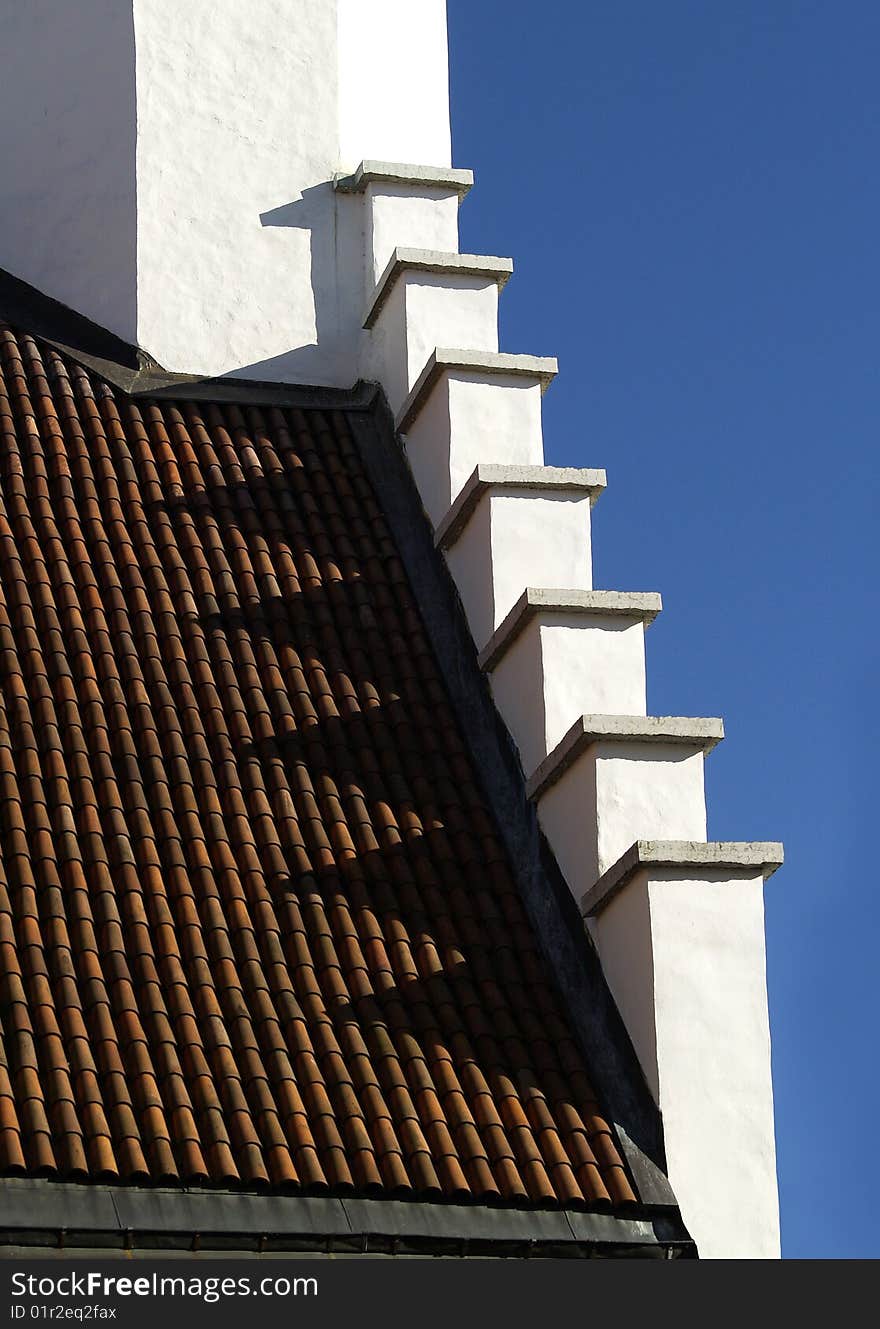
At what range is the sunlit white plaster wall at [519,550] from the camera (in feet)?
38.4

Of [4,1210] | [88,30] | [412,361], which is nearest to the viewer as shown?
[4,1210]


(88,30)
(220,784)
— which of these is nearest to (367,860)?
(220,784)

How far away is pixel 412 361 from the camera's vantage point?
12.9m

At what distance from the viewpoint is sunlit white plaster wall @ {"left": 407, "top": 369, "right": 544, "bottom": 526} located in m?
12.3

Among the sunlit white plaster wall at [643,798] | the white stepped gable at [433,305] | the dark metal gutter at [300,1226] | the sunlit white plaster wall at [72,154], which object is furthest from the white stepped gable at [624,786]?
the sunlit white plaster wall at [72,154]

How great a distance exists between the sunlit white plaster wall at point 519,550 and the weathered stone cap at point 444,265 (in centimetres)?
179

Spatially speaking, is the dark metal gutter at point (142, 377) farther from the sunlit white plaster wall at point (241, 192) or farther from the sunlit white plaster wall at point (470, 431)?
the sunlit white plaster wall at point (470, 431)

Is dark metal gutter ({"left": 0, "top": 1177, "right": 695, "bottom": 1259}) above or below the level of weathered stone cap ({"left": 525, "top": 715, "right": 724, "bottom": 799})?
below

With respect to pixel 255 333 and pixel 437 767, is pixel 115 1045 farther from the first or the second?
pixel 255 333

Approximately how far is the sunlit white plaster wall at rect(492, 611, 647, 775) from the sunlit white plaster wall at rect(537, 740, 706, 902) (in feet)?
1.21

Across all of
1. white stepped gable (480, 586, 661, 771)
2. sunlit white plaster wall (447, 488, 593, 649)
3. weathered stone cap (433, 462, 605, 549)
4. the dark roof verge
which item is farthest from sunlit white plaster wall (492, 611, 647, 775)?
weathered stone cap (433, 462, 605, 549)

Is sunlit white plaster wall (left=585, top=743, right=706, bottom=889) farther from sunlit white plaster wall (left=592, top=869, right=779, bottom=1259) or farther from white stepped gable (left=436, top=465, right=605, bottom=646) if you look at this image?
white stepped gable (left=436, top=465, right=605, bottom=646)

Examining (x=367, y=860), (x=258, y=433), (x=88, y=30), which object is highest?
(x=88, y=30)

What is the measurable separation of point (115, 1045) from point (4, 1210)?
0.91 metres
